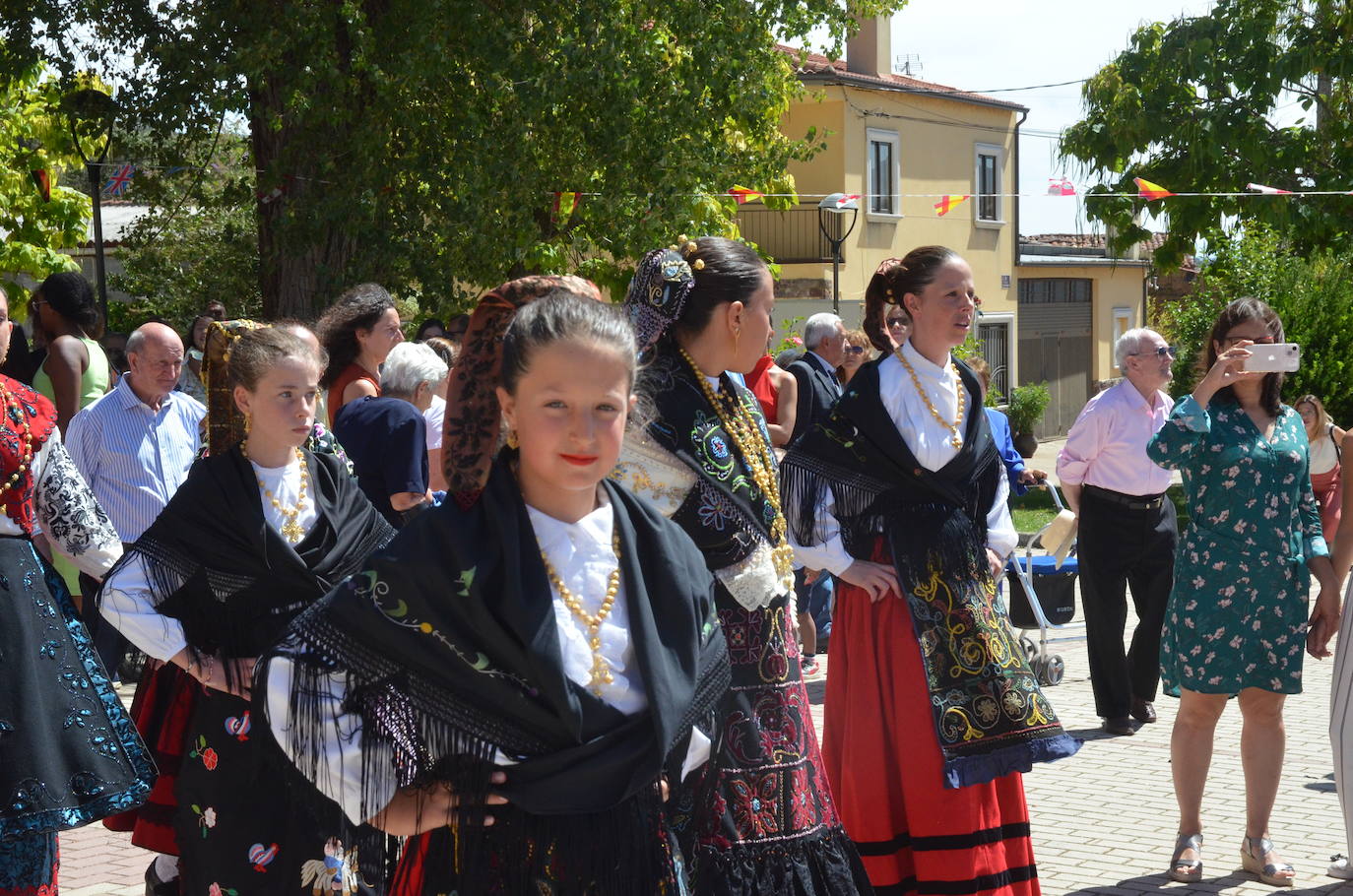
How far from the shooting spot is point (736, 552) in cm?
398

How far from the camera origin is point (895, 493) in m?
4.88

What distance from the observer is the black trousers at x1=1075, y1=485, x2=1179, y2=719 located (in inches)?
314

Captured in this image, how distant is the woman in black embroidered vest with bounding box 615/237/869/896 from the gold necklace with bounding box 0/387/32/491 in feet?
5.44

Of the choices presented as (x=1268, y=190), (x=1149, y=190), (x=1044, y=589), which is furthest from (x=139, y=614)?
(x=1268, y=190)

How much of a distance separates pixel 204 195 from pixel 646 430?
43.6 feet

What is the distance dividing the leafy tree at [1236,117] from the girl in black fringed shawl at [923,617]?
16.2 metres

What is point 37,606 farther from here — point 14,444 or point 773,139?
point 773,139

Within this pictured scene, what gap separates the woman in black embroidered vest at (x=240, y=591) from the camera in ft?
13.9

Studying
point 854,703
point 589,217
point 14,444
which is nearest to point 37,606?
point 14,444

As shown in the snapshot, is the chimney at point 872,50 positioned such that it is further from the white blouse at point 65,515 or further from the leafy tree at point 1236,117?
the white blouse at point 65,515

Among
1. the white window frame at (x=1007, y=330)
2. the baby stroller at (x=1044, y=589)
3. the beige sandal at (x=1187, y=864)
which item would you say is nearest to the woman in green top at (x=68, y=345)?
the baby stroller at (x=1044, y=589)

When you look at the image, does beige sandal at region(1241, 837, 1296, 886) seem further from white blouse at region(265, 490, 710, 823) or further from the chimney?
the chimney

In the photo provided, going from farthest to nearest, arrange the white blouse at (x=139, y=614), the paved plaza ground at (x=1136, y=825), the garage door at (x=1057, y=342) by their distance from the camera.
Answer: the garage door at (x=1057, y=342) → the paved plaza ground at (x=1136, y=825) → the white blouse at (x=139, y=614)

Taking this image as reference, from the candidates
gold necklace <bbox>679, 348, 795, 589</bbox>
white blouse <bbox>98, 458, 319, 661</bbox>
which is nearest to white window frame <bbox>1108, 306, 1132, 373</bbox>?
gold necklace <bbox>679, 348, 795, 589</bbox>
